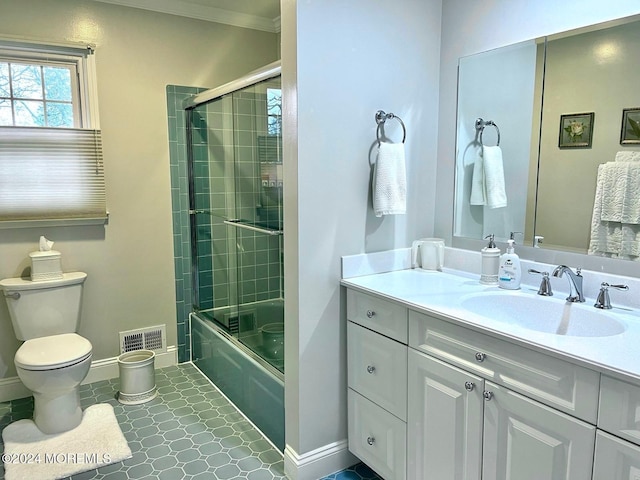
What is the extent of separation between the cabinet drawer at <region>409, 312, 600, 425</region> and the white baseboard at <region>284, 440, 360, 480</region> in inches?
28.8

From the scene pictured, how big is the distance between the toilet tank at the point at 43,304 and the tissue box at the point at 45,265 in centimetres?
3

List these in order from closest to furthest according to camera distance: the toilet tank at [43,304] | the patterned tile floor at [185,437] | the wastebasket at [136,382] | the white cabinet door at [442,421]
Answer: the white cabinet door at [442,421], the patterned tile floor at [185,437], the toilet tank at [43,304], the wastebasket at [136,382]

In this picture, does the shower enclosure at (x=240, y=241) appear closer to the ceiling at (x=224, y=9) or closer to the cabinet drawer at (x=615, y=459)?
the ceiling at (x=224, y=9)

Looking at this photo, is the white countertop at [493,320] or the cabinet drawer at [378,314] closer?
the white countertop at [493,320]

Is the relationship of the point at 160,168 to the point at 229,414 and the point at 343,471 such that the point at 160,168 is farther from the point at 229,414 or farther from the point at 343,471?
the point at 343,471

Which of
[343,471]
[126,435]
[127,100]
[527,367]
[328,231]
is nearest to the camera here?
[527,367]

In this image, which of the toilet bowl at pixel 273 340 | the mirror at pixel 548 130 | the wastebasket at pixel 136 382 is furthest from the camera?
the wastebasket at pixel 136 382

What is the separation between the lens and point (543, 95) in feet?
6.12

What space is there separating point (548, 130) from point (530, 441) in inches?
45.8

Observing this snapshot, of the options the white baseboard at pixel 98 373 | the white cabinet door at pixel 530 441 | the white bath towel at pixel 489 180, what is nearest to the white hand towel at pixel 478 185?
the white bath towel at pixel 489 180

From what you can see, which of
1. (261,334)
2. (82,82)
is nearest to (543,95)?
(261,334)

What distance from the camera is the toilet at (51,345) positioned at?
2320mm

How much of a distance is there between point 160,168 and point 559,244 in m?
2.39

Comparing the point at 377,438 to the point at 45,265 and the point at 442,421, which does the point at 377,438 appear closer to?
the point at 442,421
